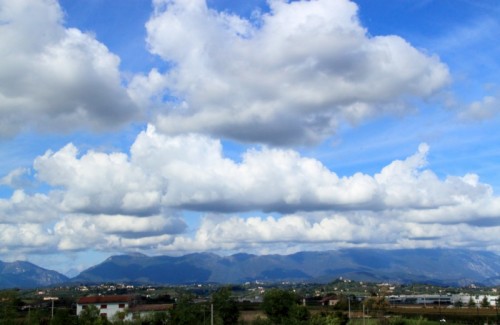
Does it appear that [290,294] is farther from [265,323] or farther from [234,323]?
[265,323]

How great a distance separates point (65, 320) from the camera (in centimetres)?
6372

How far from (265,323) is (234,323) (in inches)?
936

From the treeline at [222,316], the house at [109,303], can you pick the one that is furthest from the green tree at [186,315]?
the house at [109,303]

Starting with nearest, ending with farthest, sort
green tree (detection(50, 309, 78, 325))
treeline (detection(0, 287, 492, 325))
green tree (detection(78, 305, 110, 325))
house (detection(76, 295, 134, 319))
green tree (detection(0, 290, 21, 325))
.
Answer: green tree (detection(50, 309, 78, 325))
green tree (detection(78, 305, 110, 325))
treeline (detection(0, 287, 492, 325))
green tree (detection(0, 290, 21, 325))
house (detection(76, 295, 134, 319))

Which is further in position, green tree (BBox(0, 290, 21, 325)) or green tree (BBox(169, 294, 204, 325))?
green tree (BBox(169, 294, 204, 325))

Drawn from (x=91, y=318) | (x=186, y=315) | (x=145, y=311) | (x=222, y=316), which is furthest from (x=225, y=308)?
(x=91, y=318)

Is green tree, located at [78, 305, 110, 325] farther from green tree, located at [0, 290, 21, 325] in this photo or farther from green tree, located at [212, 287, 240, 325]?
green tree, located at [212, 287, 240, 325]

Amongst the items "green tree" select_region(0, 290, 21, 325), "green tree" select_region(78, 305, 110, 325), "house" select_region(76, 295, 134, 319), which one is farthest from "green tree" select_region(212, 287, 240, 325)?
"house" select_region(76, 295, 134, 319)

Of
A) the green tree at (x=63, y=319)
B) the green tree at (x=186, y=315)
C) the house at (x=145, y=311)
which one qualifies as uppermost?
the green tree at (x=63, y=319)

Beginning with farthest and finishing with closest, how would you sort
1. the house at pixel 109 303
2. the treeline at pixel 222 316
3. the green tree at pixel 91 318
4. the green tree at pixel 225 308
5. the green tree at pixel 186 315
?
the house at pixel 109 303 < the green tree at pixel 225 308 < the green tree at pixel 186 315 < the treeline at pixel 222 316 < the green tree at pixel 91 318

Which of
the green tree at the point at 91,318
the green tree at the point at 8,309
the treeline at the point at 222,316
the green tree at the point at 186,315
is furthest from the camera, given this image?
the green tree at the point at 186,315

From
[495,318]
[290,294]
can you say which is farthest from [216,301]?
[495,318]

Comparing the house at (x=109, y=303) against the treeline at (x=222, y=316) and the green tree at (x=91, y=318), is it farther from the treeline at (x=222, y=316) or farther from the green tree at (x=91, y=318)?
the green tree at (x=91, y=318)

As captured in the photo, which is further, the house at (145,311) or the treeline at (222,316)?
the house at (145,311)
